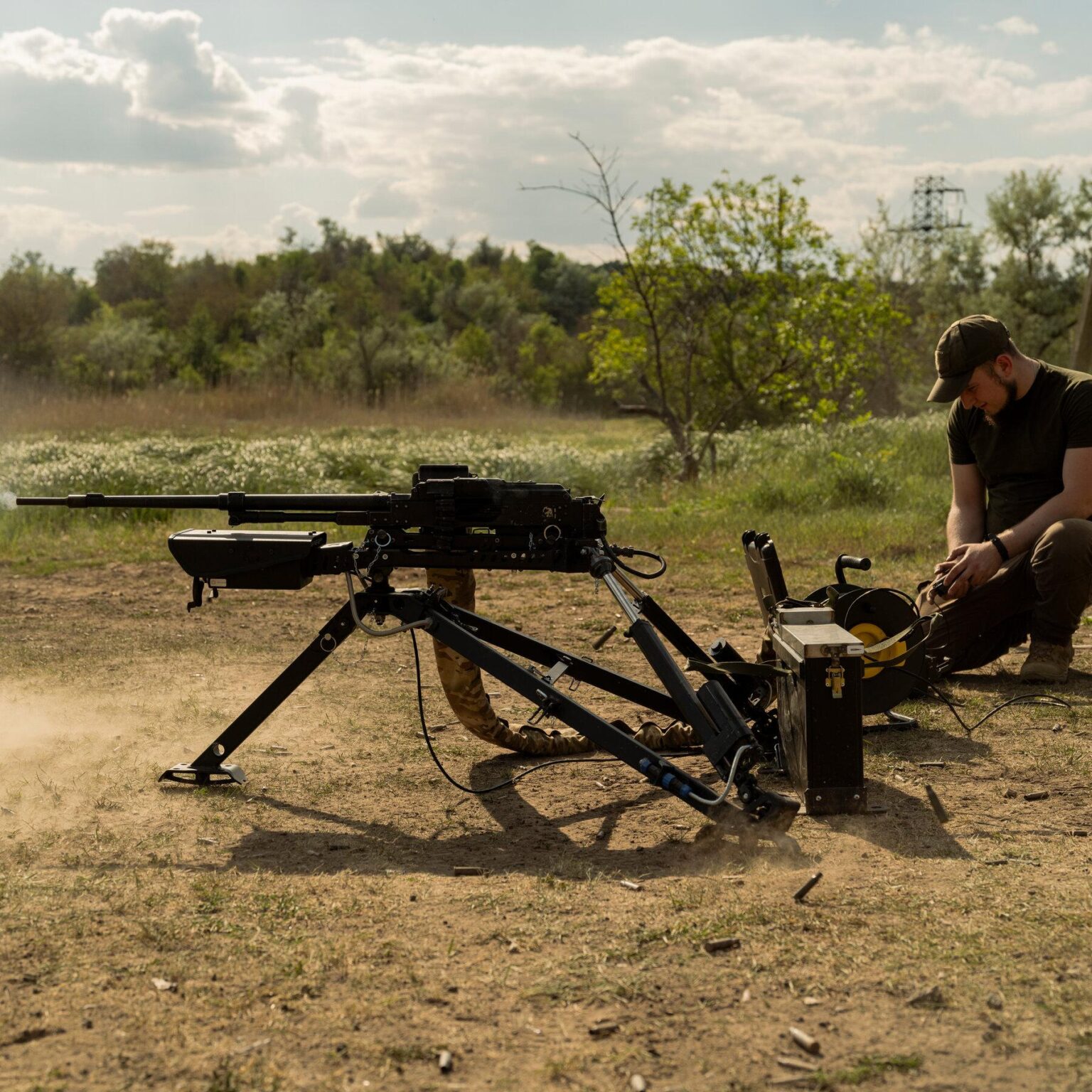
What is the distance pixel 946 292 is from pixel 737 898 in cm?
3637

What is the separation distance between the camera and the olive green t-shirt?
645 centimetres

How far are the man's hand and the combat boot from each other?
31.0 inches

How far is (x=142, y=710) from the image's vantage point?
6543 mm

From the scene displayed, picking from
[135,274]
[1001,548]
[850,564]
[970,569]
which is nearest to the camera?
[850,564]

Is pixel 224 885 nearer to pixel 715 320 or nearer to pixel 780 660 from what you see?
pixel 780 660

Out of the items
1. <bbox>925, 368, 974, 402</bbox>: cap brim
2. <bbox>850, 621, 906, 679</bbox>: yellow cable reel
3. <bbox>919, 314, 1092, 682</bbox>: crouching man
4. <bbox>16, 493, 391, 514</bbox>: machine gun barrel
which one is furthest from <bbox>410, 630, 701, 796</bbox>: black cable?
<bbox>925, 368, 974, 402</bbox>: cap brim

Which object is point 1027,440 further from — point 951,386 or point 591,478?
point 591,478

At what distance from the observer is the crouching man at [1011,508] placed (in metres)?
6.28

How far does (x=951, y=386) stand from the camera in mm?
6305

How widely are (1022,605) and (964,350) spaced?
1506mm

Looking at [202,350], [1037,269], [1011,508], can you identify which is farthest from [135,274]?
[1011,508]

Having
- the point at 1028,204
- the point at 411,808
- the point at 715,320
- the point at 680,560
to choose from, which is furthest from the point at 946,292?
the point at 411,808

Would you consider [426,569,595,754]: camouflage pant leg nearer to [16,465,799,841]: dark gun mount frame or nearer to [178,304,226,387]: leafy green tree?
[16,465,799,841]: dark gun mount frame

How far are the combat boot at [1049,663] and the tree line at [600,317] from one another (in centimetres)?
1097
